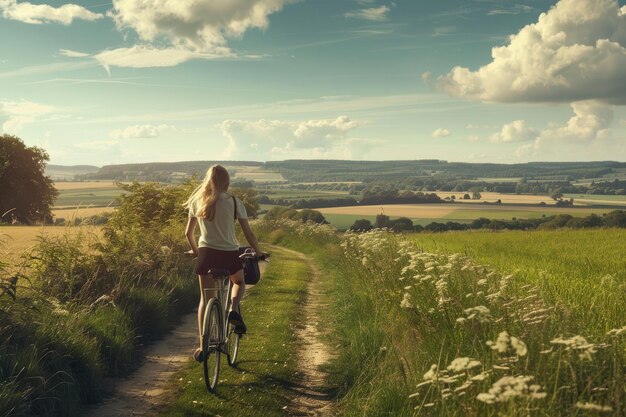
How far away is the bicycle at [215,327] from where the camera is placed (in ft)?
24.0

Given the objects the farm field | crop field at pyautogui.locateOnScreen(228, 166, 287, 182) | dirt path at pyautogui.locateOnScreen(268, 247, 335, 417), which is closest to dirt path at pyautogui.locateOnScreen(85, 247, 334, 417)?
dirt path at pyautogui.locateOnScreen(268, 247, 335, 417)

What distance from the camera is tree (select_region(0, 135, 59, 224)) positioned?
50688 millimetres

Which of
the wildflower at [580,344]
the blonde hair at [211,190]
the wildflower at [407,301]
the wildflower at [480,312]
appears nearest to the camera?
the wildflower at [580,344]

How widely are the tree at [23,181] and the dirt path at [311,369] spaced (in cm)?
4432

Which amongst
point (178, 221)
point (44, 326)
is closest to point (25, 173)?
point (178, 221)

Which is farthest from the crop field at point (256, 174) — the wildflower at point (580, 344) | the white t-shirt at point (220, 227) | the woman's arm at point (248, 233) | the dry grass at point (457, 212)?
the wildflower at point (580, 344)

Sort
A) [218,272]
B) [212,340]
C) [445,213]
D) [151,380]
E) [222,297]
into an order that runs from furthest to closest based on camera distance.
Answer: [445,213], [151,380], [222,297], [212,340], [218,272]

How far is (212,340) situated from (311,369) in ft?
6.17

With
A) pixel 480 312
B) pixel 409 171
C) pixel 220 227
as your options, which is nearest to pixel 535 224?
pixel 220 227

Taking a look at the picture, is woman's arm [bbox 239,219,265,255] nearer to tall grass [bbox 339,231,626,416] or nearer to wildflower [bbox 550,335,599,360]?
tall grass [bbox 339,231,626,416]

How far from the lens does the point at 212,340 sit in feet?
25.2

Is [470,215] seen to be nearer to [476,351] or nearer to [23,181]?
[23,181]

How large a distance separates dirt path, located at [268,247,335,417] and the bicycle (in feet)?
3.81

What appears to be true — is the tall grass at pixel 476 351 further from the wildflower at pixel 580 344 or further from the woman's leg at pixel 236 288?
the woman's leg at pixel 236 288
